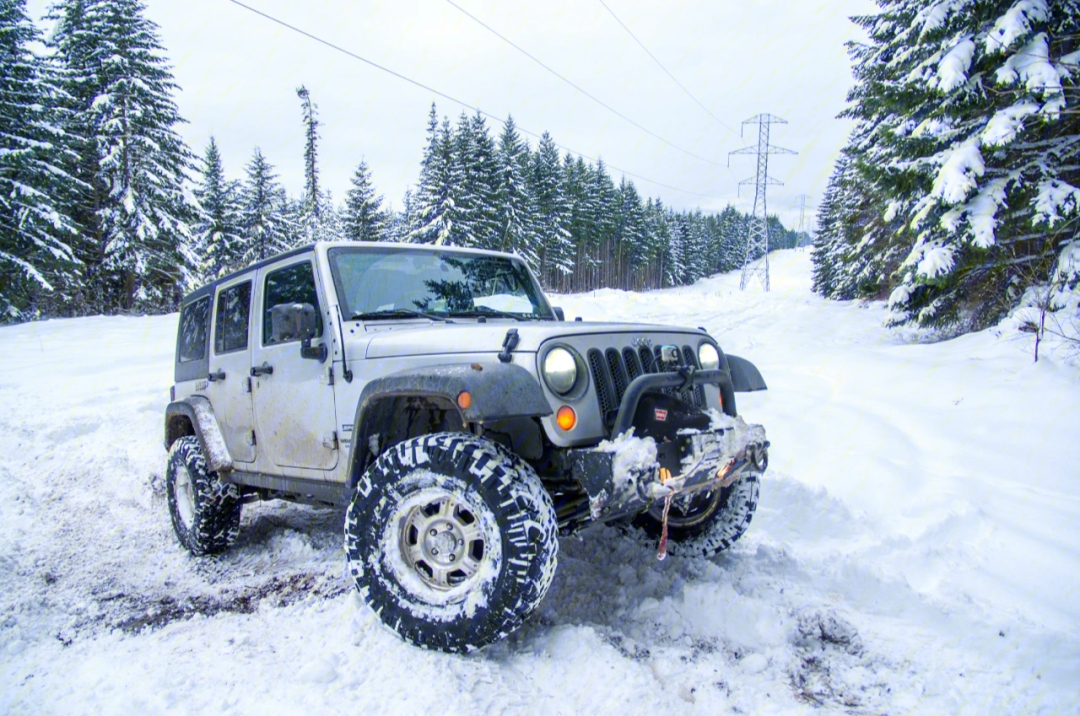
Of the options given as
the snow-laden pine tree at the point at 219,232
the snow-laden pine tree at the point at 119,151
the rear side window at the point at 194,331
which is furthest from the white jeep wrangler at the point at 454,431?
the snow-laden pine tree at the point at 219,232

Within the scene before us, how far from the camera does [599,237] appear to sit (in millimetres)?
60125

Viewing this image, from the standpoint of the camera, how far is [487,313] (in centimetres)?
418

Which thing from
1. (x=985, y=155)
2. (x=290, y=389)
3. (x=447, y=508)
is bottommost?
(x=447, y=508)

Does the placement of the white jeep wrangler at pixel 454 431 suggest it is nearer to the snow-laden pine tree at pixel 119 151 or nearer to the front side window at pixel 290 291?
the front side window at pixel 290 291

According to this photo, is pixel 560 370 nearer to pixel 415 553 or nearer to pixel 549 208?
pixel 415 553

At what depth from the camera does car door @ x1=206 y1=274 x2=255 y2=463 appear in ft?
14.4

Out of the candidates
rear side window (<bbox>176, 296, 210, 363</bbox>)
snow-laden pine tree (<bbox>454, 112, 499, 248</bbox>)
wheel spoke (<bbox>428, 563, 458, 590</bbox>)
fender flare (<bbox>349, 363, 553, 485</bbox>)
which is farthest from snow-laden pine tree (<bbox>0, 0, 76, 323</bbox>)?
wheel spoke (<bbox>428, 563, 458, 590</bbox>)

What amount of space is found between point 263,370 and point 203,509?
1187mm

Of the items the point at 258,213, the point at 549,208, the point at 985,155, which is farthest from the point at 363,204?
the point at 985,155

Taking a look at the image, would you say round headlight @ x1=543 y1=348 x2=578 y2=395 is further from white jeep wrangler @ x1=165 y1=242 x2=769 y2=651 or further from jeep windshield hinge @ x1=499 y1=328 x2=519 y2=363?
jeep windshield hinge @ x1=499 y1=328 x2=519 y2=363

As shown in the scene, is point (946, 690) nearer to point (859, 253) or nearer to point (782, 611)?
point (782, 611)

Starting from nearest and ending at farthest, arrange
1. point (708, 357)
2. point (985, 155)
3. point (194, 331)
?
point (708, 357) → point (194, 331) → point (985, 155)

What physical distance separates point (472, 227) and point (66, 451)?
99.6 feet

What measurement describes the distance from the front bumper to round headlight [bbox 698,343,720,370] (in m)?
0.46
